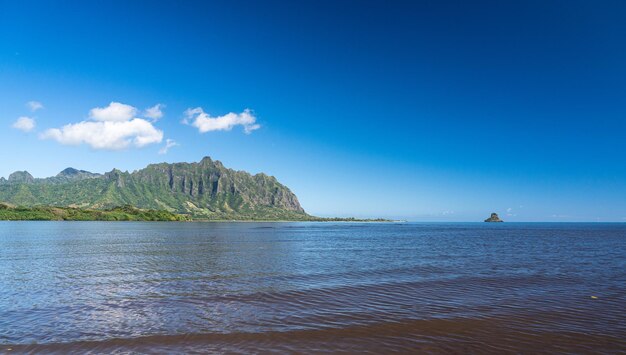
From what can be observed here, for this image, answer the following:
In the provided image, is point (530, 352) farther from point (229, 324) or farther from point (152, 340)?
point (152, 340)

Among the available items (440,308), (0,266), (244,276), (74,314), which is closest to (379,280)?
(440,308)

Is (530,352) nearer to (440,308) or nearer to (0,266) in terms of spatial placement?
(440,308)

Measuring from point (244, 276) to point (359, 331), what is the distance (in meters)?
20.7

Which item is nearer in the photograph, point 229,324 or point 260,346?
point 260,346

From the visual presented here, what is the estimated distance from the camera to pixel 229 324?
19719 millimetres

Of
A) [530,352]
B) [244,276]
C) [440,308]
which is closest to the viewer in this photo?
[530,352]

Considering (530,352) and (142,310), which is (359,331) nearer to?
(530,352)

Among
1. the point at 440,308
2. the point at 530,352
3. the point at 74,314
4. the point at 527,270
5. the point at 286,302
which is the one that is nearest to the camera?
the point at 530,352

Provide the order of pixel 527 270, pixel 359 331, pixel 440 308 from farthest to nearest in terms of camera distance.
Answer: pixel 527 270 < pixel 440 308 < pixel 359 331

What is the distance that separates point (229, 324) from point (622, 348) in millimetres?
19872

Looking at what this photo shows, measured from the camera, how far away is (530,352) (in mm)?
15953

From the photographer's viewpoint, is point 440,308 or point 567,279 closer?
point 440,308

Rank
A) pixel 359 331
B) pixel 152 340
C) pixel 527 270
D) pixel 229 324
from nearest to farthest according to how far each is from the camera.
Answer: pixel 152 340, pixel 359 331, pixel 229 324, pixel 527 270

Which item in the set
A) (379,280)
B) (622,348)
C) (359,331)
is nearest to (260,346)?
(359,331)
